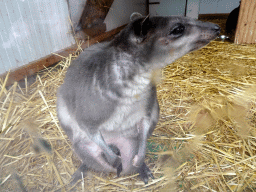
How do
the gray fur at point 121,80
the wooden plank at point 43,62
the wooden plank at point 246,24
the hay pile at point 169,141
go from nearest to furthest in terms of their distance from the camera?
the gray fur at point 121,80, the hay pile at point 169,141, the wooden plank at point 43,62, the wooden plank at point 246,24

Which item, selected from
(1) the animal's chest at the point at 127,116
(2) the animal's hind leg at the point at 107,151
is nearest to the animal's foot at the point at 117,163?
(2) the animal's hind leg at the point at 107,151

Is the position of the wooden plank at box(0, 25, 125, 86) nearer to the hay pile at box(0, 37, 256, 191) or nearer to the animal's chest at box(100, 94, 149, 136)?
the hay pile at box(0, 37, 256, 191)

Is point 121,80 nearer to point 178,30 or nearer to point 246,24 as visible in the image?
point 178,30

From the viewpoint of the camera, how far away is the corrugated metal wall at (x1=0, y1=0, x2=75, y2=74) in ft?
3.28

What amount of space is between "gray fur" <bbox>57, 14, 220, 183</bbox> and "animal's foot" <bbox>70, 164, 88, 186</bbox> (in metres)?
0.09

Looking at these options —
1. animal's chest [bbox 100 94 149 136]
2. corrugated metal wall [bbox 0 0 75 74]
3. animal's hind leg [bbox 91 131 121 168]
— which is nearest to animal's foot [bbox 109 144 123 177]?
animal's hind leg [bbox 91 131 121 168]

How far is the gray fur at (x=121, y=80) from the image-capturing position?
969mm

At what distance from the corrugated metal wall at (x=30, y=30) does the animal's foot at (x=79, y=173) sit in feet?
2.65

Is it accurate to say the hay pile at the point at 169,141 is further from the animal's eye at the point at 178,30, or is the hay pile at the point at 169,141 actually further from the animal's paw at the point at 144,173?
the animal's eye at the point at 178,30

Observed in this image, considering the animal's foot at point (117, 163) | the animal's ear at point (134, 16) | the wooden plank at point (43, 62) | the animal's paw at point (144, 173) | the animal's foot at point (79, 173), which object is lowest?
Result: the animal's paw at point (144, 173)

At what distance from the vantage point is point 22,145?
3.64ft

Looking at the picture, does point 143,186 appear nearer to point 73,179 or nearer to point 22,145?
point 73,179

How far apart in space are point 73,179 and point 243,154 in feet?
3.67

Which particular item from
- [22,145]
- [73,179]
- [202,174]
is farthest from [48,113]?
[202,174]
